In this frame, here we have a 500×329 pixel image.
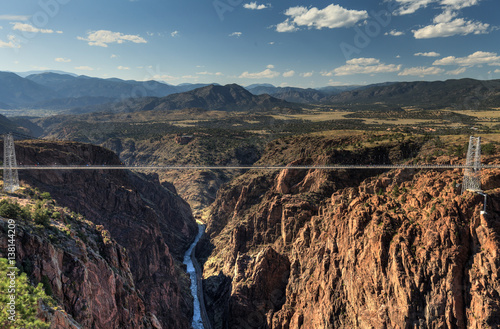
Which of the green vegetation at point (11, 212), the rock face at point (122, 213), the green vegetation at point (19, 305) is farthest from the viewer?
the rock face at point (122, 213)

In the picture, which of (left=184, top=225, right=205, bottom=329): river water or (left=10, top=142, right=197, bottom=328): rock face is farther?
(left=184, top=225, right=205, bottom=329): river water

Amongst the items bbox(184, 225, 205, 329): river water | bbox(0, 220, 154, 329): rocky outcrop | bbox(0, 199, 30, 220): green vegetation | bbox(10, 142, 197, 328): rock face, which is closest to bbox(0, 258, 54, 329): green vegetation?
bbox(0, 220, 154, 329): rocky outcrop

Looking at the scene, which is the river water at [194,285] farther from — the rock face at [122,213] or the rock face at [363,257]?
the rock face at [363,257]

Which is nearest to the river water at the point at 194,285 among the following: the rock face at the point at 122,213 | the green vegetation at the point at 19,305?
the rock face at the point at 122,213

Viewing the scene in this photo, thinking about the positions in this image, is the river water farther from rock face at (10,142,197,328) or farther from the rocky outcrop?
the rocky outcrop

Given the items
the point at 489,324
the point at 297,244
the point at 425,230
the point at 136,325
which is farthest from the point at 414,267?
the point at 136,325

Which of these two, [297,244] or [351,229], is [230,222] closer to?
[297,244]

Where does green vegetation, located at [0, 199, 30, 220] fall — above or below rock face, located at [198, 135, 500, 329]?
above

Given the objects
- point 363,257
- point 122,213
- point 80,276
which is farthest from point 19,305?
point 122,213
